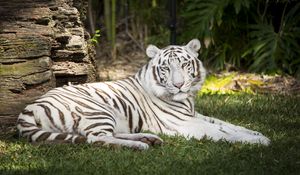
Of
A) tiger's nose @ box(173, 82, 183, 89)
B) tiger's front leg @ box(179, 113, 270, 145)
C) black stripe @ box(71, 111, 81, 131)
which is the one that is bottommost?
tiger's front leg @ box(179, 113, 270, 145)

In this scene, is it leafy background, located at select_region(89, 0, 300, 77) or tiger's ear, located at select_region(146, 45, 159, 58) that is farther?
leafy background, located at select_region(89, 0, 300, 77)

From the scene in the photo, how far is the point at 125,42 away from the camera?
1332 cm

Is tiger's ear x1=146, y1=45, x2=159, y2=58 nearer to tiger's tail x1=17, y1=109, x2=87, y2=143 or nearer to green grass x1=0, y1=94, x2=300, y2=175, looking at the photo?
green grass x1=0, y1=94, x2=300, y2=175

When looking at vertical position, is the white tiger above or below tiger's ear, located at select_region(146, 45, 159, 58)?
below

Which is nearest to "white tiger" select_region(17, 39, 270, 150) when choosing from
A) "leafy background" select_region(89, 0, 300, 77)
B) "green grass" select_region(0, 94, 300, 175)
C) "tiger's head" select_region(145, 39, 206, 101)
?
"tiger's head" select_region(145, 39, 206, 101)

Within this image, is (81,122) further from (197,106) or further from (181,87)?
(197,106)

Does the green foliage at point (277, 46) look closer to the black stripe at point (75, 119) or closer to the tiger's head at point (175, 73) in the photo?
the tiger's head at point (175, 73)

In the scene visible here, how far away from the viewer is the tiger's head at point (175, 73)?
6453mm

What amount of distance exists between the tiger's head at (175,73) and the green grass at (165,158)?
1.66 feet

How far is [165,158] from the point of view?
5402mm

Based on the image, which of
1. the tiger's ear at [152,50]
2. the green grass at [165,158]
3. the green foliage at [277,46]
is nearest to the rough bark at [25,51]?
the green grass at [165,158]

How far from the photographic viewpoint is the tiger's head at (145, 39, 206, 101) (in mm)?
6453

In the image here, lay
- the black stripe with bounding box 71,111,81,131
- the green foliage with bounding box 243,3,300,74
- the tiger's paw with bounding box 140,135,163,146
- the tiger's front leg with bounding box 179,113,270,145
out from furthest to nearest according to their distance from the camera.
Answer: the green foliage with bounding box 243,3,300,74 < the tiger's front leg with bounding box 179,113,270,145 < the black stripe with bounding box 71,111,81,131 < the tiger's paw with bounding box 140,135,163,146

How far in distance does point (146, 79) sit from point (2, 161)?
6.20 feet
